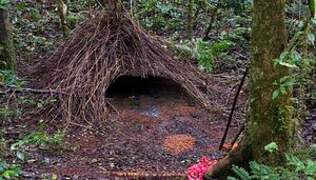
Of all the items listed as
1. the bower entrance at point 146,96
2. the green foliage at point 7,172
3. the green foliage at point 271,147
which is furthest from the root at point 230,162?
the bower entrance at point 146,96

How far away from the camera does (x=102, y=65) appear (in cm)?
784

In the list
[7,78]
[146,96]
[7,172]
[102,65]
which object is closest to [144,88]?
[146,96]

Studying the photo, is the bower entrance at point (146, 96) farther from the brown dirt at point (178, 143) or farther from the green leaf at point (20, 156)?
the green leaf at point (20, 156)

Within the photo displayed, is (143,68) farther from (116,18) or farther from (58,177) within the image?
(58,177)

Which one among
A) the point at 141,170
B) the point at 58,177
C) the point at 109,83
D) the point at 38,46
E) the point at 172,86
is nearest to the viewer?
the point at 58,177

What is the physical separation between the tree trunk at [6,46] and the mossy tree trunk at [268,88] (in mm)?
4996

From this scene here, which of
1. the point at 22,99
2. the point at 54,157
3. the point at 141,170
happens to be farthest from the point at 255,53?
the point at 22,99

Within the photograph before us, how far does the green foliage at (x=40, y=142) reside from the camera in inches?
250

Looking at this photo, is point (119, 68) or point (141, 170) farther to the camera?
point (119, 68)

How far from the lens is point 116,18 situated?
8.17 metres

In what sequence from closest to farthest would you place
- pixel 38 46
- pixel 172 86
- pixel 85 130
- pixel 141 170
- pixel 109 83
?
pixel 141 170, pixel 85 130, pixel 109 83, pixel 172 86, pixel 38 46

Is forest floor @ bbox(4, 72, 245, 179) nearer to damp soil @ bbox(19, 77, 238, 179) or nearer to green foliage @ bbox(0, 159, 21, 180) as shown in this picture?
damp soil @ bbox(19, 77, 238, 179)

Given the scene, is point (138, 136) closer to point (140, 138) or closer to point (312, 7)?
point (140, 138)

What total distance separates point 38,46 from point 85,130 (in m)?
3.74
